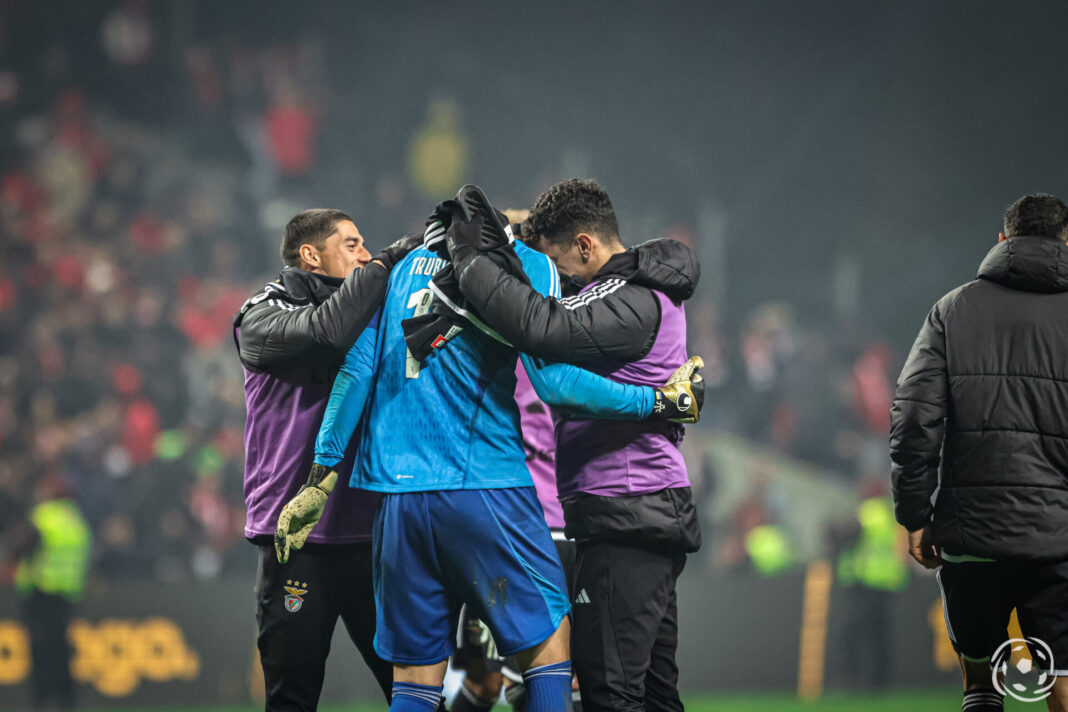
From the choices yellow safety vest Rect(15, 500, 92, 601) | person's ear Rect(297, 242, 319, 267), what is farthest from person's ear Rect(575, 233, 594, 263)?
yellow safety vest Rect(15, 500, 92, 601)

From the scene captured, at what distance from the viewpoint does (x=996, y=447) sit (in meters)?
3.40

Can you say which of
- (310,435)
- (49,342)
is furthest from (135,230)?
(310,435)

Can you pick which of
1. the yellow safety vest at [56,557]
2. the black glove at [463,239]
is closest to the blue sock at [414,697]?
the black glove at [463,239]

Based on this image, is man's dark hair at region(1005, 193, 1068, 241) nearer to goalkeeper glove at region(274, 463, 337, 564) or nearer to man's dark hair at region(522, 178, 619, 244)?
man's dark hair at region(522, 178, 619, 244)

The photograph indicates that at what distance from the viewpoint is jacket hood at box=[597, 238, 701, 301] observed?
3.32 m

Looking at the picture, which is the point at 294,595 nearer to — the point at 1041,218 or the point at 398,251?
the point at 398,251

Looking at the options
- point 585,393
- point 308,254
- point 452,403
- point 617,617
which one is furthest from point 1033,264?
point 308,254

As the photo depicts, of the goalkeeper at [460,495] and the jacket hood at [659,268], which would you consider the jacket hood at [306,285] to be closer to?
the goalkeeper at [460,495]

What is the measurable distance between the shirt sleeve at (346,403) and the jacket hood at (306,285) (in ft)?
1.30

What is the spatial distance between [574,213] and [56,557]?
235 inches

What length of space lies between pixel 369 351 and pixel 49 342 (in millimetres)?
9094

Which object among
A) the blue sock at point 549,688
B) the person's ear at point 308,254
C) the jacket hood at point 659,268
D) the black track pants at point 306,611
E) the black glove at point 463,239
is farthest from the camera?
the person's ear at point 308,254

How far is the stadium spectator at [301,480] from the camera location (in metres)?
3.31

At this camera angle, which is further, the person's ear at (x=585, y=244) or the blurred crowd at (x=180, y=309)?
the blurred crowd at (x=180, y=309)
